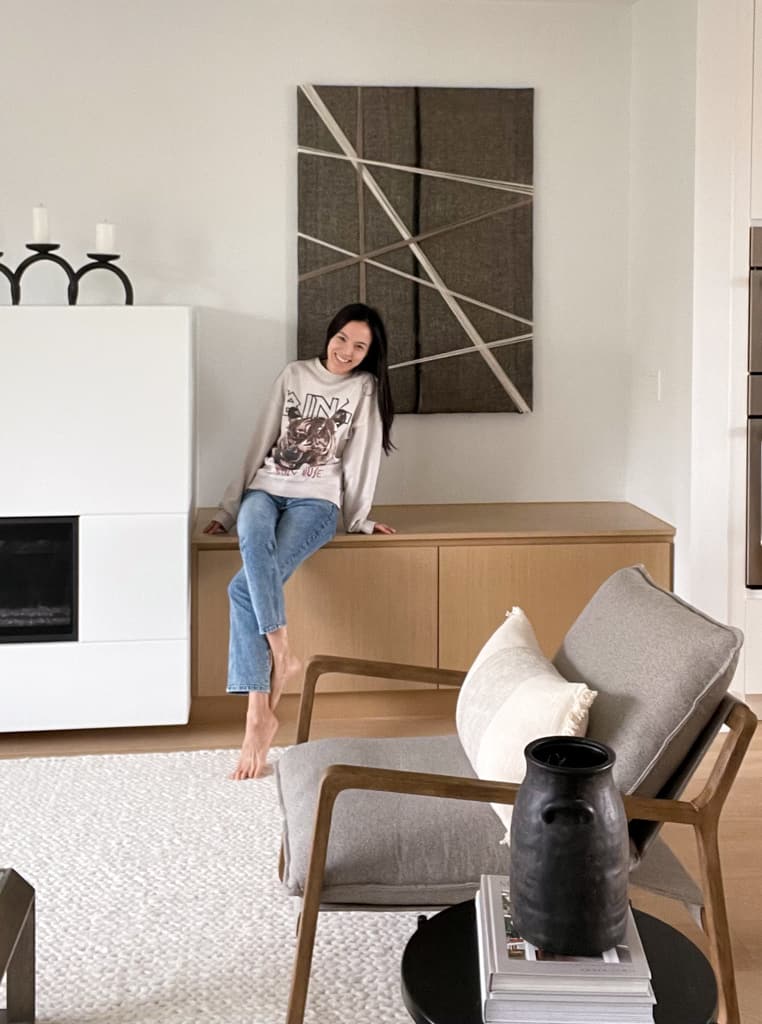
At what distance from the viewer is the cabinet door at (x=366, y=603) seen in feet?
13.2

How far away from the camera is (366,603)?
4.03 metres

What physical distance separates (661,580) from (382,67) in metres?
2.07

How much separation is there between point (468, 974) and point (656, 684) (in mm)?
684

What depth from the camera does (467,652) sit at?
13.4 ft

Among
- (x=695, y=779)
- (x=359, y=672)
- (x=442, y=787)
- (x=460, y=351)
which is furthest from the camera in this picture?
(x=460, y=351)

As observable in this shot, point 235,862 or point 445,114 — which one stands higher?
point 445,114

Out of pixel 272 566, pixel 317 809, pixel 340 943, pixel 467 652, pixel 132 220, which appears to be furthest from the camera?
pixel 132 220

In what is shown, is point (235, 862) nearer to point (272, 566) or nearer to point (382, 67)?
point (272, 566)

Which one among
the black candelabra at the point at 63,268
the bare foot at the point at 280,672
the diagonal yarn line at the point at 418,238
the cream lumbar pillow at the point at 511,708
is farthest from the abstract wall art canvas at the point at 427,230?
the cream lumbar pillow at the point at 511,708

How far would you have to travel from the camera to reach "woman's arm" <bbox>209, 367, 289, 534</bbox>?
408 cm

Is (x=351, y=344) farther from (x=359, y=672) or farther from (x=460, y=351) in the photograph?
(x=359, y=672)

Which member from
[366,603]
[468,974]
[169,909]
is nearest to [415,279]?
[366,603]

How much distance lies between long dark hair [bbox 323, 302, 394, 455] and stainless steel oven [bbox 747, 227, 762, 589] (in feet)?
3.79

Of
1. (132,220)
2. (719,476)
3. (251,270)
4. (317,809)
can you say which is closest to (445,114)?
(251,270)
